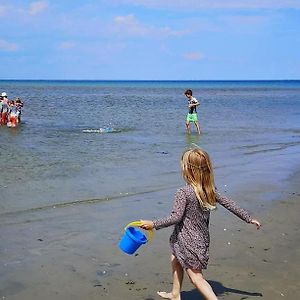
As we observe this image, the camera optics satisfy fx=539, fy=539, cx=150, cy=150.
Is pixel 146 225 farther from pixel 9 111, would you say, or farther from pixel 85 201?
pixel 9 111

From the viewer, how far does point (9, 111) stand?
2169 centimetres

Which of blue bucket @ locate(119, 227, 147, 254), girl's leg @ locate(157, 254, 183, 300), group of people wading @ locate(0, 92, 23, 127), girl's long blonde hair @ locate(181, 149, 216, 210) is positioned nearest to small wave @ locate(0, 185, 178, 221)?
blue bucket @ locate(119, 227, 147, 254)

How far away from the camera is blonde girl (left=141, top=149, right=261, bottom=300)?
4258 millimetres

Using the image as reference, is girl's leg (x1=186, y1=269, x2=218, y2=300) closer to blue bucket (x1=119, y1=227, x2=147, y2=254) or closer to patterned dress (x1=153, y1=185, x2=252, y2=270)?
patterned dress (x1=153, y1=185, x2=252, y2=270)

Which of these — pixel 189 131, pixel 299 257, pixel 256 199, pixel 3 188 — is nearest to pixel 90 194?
pixel 3 188

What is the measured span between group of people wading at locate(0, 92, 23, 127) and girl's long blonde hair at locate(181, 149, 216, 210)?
17621mm

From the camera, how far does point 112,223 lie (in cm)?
681

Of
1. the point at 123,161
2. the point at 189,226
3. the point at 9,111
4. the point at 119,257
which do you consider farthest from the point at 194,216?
the point at 9,111

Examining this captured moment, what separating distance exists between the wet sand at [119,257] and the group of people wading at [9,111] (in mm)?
14271

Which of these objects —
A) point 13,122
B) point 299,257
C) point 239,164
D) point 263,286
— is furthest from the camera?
point 13,122

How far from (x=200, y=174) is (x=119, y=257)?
1737 mm

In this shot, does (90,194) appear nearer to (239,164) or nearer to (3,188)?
(3,188)

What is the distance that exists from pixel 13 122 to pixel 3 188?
12450 millimetres

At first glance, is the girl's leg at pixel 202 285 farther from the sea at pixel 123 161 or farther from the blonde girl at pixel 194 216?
the sea at pixel 123 161
